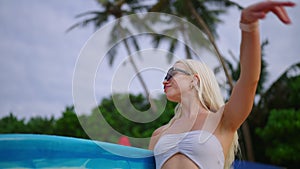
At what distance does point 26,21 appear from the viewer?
16.9 meters

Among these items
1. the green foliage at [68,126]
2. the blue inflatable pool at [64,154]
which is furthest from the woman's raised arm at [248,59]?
the green foliage at [68,126]

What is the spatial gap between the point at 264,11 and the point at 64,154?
0.76 metres

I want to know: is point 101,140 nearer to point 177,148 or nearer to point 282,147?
point 177,148

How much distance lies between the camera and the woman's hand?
0.96 m

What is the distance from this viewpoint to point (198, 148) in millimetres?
1388

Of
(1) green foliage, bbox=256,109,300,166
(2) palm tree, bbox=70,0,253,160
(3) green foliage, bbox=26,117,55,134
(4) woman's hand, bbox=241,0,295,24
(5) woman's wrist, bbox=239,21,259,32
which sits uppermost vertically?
(2) palm tree, bbox=70,0,253,160

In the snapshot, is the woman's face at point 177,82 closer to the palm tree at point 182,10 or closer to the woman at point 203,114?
the woman at point 203,114

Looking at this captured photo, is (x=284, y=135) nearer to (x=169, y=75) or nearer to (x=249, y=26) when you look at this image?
(x=169, y=75)

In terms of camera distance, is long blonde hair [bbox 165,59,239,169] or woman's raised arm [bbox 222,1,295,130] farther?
long blonde hair [bbox 165,59,239,169]

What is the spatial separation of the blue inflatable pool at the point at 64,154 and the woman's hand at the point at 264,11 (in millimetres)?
676

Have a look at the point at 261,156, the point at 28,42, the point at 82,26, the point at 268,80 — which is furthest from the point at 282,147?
the point at 28,42

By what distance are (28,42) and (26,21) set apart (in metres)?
0.85

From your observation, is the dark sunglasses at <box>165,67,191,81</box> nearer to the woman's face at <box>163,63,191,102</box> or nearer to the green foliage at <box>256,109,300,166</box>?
the woman's face at <box>163,63,191,102</box>

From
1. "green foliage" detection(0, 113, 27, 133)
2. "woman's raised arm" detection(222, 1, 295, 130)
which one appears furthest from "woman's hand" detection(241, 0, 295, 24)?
"green foliage" detection(0, 113, 27, 133)
